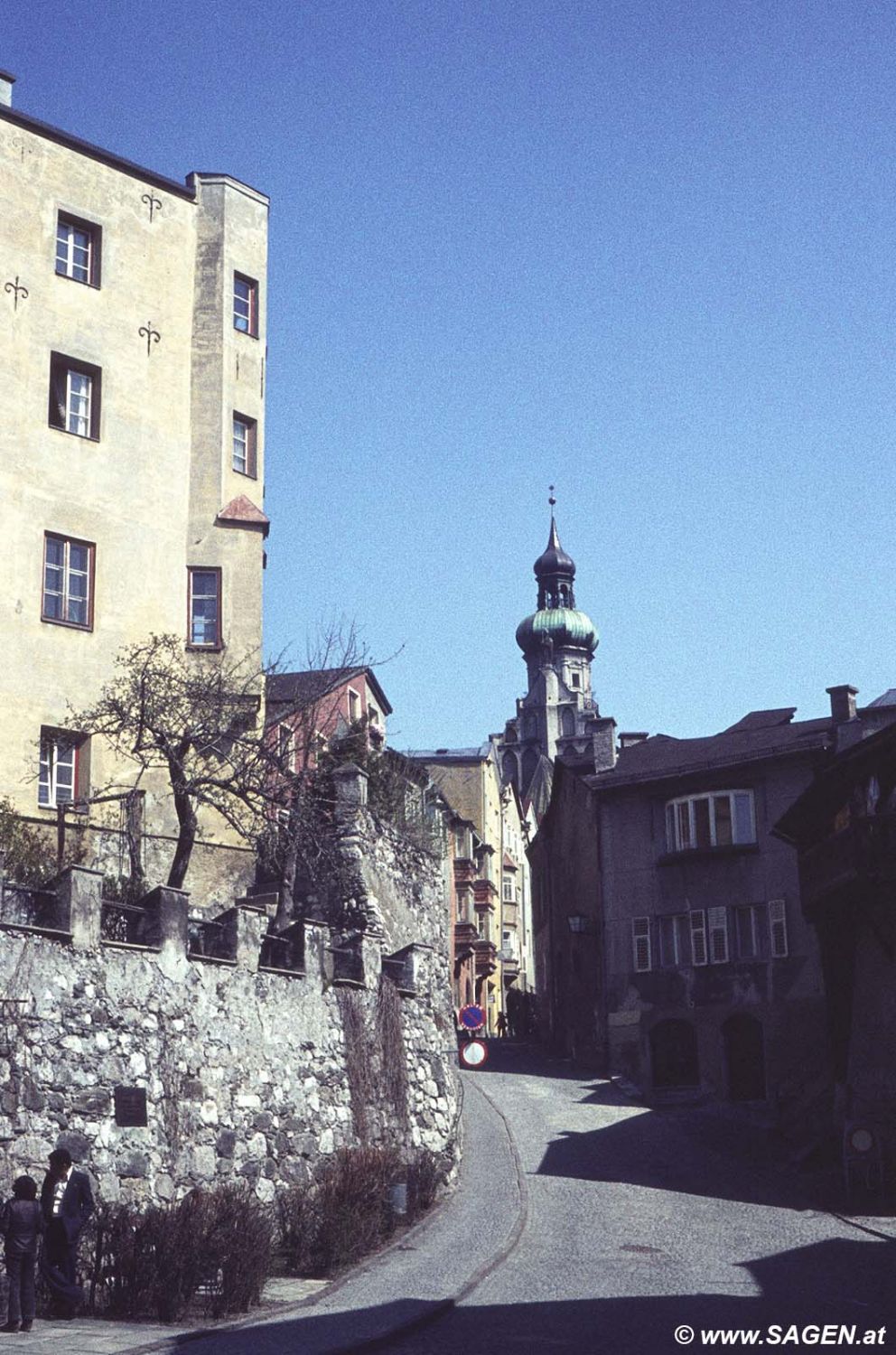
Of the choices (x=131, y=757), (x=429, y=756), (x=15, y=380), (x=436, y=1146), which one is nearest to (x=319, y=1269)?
(x=436, y=1146)

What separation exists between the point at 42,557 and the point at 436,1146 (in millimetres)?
14013

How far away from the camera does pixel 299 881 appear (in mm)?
32125

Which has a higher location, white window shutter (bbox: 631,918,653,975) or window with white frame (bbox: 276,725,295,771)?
window with white frame (bbox: 276,725,295,771)

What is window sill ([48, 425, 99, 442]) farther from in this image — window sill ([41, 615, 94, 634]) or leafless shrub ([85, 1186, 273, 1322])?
leafless shrub ([85, 1186, 273, 1322])

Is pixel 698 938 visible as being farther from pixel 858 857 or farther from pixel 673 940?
pixel 858 857

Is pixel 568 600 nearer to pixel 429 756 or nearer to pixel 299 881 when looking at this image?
pixel 429 756

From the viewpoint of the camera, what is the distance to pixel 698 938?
144 feet

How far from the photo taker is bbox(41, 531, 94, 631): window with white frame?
108 ft

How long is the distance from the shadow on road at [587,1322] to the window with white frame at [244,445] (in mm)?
22457

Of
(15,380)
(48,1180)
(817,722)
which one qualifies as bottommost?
(48,1180)

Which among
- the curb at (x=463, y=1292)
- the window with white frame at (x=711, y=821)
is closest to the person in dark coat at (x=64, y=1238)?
the curb at (x=463, y=1292)

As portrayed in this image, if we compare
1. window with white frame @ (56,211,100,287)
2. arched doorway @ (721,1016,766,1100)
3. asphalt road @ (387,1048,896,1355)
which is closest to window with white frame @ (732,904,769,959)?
arched doorway @ (721,1016,766,1100)

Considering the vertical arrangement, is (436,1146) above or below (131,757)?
below

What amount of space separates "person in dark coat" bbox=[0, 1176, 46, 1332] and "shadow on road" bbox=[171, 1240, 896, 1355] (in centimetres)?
175
